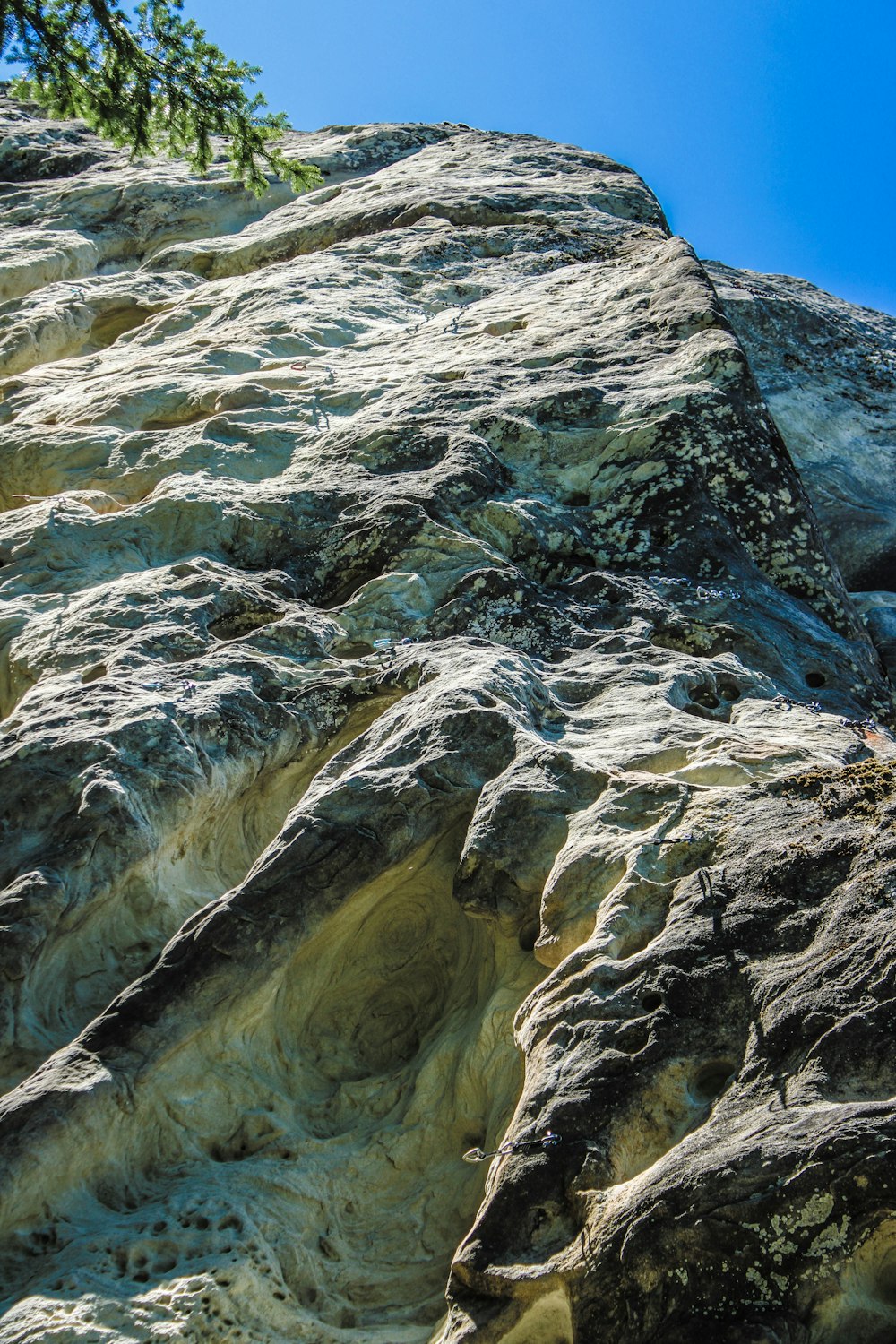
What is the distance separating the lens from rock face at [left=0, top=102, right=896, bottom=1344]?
13.5 ft

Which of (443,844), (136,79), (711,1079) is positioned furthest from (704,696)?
(136,79)

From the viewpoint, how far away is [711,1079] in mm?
4340

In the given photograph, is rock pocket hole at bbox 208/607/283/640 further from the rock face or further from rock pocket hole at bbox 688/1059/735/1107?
rock pocket hole at bbox 688/1059/735/1107

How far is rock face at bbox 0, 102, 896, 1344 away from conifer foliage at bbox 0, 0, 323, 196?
208cm

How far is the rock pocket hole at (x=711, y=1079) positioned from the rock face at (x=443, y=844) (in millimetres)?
26

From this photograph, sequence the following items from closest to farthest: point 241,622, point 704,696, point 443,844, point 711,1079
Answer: point 711,1079 < point 443,844 < point 704,696 < point 241,622

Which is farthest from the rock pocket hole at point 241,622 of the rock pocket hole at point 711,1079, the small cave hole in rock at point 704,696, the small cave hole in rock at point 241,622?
the rock pocket hole at point 711,1079

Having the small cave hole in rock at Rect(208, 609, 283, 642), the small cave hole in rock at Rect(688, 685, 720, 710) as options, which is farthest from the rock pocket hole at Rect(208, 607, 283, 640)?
the small cave hole in rock at Rect(688, 685, 720, 710)

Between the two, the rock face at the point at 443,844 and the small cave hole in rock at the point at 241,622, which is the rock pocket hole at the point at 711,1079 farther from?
the small cave hole in rock at the point at 241,622

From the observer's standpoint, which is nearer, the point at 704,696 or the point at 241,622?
the point at 704,696

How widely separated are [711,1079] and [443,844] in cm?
217

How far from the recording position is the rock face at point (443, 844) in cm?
411

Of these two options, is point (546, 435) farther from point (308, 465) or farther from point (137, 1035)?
point (137, 1035)

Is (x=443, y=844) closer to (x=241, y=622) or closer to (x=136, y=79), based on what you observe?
(x=241, y=622)
